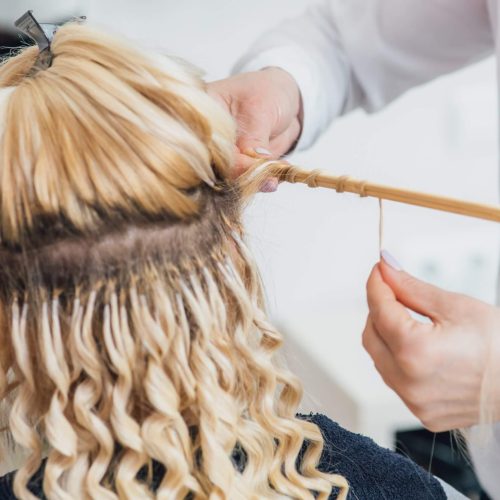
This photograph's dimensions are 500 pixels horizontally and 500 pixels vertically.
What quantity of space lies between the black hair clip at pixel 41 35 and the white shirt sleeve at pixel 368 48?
16.0 inches

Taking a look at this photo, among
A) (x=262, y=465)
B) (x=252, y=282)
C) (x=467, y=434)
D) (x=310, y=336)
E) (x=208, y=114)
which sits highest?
(x=208, y=114)

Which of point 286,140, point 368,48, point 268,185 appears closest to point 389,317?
point 268,185

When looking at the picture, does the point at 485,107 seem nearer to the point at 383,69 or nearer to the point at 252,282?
the point at 383,69

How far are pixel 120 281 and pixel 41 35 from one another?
0.66 feet

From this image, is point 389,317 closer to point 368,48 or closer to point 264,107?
point 264,107

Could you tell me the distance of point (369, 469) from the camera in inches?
30.3

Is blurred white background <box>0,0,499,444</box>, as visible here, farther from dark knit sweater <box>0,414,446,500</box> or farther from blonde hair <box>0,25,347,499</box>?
blonde hair <box>0,25,347,499</box>

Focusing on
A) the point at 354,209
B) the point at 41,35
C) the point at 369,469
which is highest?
the point at 41,35

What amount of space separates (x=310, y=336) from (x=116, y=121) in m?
1.01

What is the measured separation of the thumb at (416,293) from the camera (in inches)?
26.8

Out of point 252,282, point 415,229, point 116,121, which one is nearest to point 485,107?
point 415,229

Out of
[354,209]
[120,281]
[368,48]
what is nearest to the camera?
[120,281]

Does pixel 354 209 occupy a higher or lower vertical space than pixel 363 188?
lower

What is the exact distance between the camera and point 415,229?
1.67 meters
